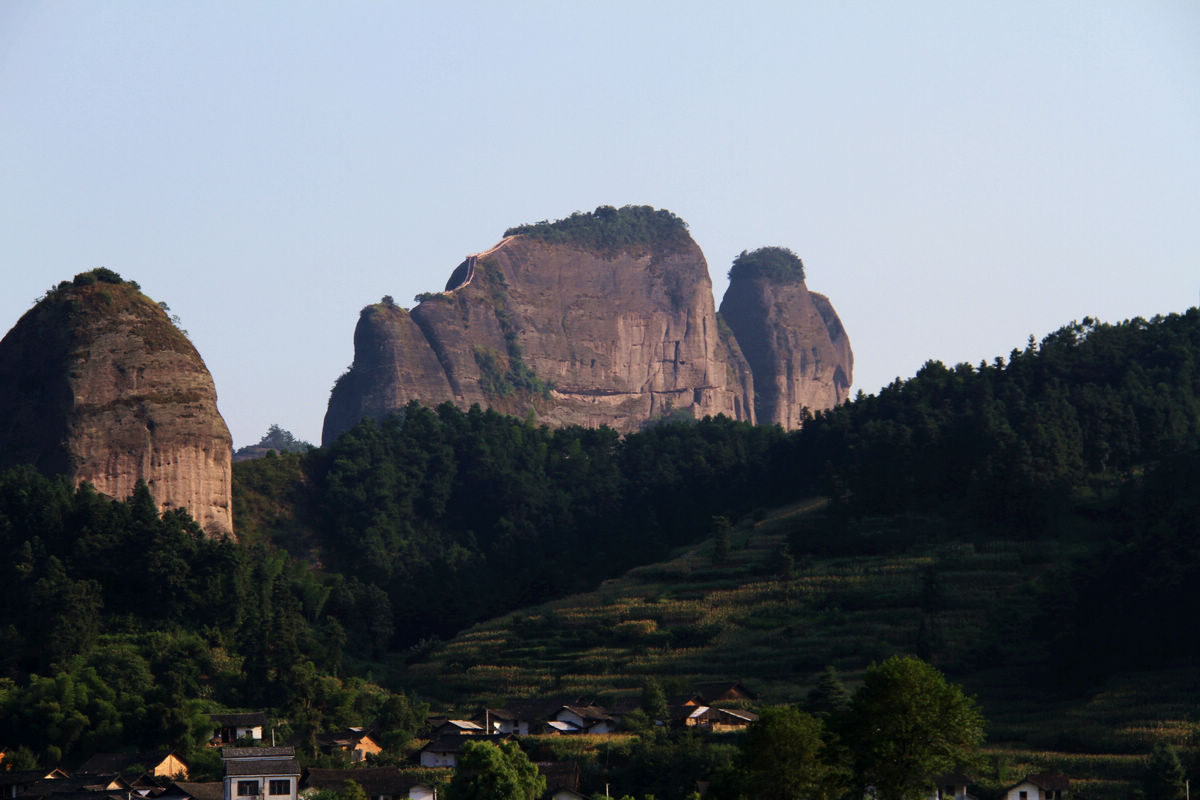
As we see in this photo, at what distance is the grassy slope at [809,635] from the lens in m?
66.0

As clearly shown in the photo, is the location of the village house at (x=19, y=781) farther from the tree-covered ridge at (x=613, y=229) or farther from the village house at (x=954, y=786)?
the tree-covered ridge at (x=613, y=229)

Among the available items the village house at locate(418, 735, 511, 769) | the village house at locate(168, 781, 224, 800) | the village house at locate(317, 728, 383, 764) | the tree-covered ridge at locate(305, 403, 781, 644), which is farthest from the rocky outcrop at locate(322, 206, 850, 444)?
the village house at locate(168, 781, 224, 800)

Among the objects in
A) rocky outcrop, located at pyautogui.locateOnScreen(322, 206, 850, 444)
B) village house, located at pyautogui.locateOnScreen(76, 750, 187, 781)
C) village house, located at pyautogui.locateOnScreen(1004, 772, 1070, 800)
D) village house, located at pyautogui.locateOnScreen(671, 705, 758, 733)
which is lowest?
village house, located at pyautogui.locateOnScreen(1004, 772, 1070, 800)

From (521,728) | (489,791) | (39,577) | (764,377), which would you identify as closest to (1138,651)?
(521,728)

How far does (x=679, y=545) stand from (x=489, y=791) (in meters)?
52.6

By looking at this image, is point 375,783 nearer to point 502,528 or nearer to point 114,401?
point 114,401

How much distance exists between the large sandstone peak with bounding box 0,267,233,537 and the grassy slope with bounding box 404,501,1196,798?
17.3 m

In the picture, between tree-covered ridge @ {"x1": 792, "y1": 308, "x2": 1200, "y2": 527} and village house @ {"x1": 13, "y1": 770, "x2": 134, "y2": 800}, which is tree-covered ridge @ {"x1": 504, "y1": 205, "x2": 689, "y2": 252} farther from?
village house @ {"x1": 13, "y1": 770, "x2": 134, "y2": 800}

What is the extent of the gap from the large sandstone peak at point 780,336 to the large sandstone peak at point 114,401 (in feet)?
328

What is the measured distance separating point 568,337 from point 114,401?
81859 mm

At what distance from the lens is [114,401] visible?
90562 millimetres

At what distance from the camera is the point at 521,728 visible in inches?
2689

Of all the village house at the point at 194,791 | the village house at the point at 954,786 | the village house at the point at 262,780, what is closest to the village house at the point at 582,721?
the village house at the point at 262,780

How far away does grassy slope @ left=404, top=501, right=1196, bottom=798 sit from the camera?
6600 cm
